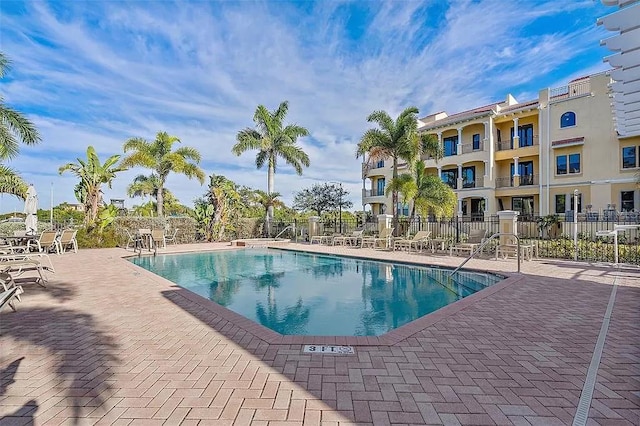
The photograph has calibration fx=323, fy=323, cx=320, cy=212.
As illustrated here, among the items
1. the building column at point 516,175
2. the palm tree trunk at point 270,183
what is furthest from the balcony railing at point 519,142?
the palm tree trunk at point 270,183

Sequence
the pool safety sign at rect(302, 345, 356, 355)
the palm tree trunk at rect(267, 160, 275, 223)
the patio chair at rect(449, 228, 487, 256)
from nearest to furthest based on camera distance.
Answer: the pool safety sign at rect(302, 345, 356, 355) → the patio chair at rect(449, 228, 487, 256) → the palm tree trunk at rect(267, 160, 275, 223)

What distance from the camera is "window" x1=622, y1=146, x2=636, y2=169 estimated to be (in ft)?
65.2

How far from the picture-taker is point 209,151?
25.7 metres

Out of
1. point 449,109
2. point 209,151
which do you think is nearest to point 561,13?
point 449,109

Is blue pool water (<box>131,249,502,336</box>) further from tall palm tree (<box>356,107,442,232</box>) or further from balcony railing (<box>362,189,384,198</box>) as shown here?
balcony railing (<box>362,189,384,198</box>)

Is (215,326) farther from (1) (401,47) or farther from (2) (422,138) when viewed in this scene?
(2) (422,138)

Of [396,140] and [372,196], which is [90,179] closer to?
[396,140]

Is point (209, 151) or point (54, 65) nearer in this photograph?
point (54, 65)

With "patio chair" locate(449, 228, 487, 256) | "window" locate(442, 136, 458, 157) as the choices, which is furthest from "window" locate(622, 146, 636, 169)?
"patio chair" locate(449, 228, 487, 256)

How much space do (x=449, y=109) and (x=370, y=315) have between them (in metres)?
27.9

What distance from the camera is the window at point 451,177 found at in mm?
28422

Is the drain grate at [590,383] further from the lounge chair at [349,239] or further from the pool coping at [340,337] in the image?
the lounge chair at [349,239]

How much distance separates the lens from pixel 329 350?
12.3 feet

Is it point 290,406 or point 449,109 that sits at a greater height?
point 449,109
